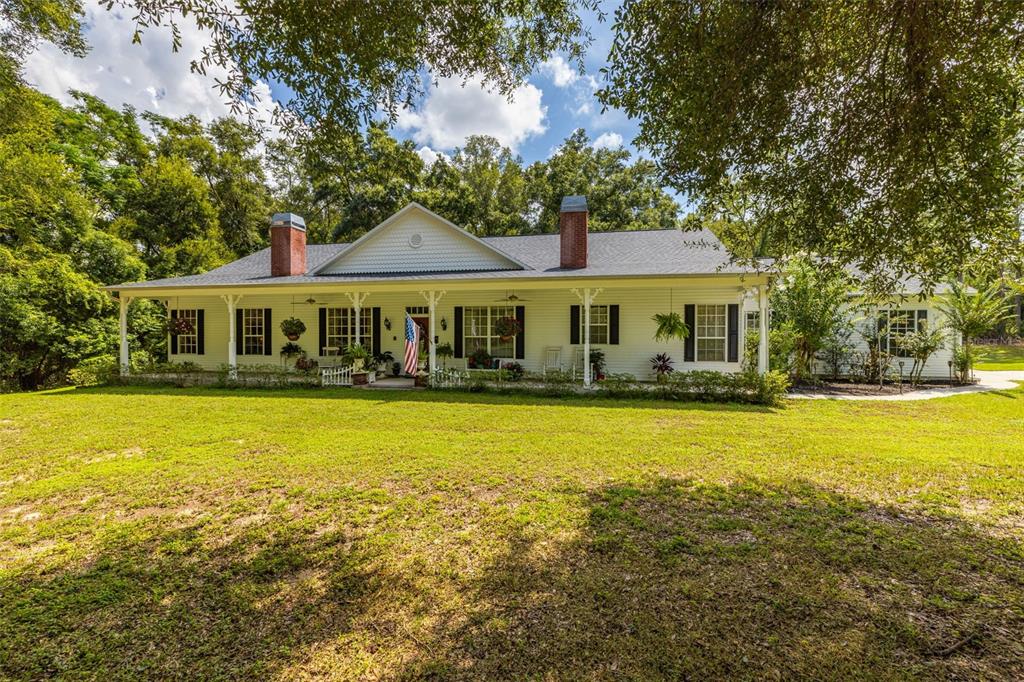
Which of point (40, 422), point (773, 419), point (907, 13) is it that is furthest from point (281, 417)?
point (907, 13)

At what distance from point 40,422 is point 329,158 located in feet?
26.5

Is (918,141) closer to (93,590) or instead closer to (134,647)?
(134,647)

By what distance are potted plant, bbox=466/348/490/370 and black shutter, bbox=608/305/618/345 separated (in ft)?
11.6

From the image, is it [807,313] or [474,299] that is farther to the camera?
[474,299]

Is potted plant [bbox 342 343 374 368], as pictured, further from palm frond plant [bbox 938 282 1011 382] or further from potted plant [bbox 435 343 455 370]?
palm frond plant [bbox 938 282 1011 382]

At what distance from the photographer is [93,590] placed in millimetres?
2920

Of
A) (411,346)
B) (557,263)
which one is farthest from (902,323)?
(411,346)

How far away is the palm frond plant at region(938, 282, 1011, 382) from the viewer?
491 inches

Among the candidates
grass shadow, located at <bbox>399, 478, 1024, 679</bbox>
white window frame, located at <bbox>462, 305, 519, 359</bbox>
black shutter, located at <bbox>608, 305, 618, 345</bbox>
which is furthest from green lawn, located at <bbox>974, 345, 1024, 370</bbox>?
grass shadow, located at <bbox>399, 478, 1024, 679</bbox>

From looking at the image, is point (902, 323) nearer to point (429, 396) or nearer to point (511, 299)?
point (511, 299)

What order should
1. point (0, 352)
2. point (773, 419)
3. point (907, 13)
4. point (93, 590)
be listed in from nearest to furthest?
point (93, 590) → point (907, 13) → point (773, 419) → point (0, 352)

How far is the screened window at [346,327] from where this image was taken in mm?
14266

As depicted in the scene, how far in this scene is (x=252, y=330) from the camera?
586 inches

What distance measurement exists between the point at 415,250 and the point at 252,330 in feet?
20.2
